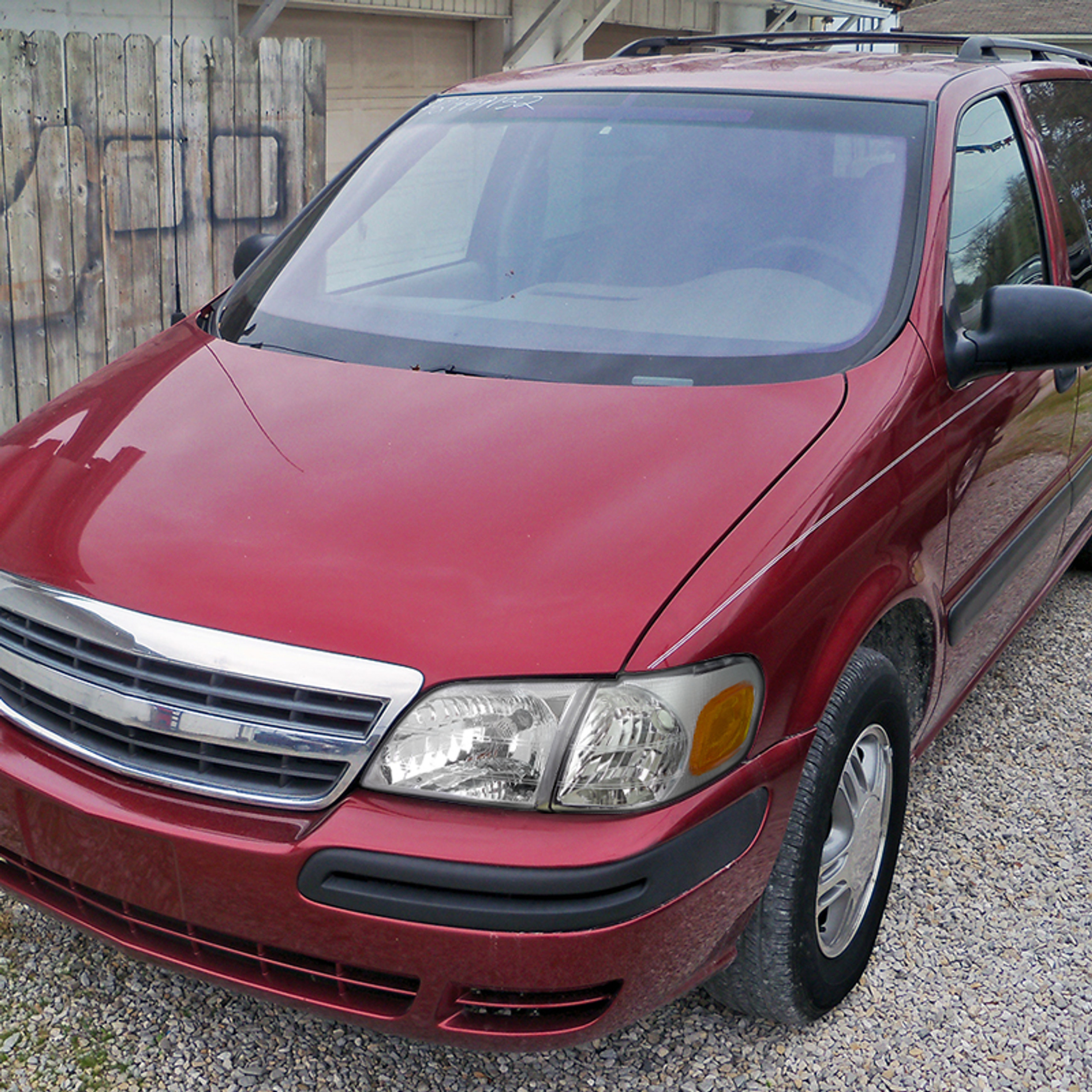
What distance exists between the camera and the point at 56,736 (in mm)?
2064

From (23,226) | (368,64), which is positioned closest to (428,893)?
(23,226)

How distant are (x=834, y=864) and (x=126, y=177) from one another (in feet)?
15.3

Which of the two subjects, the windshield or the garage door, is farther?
the garage door

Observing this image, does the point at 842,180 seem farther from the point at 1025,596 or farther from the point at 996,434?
the point at 1025,596

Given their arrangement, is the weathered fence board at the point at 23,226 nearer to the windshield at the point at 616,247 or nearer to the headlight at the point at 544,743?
the windshield at the point at 616,247

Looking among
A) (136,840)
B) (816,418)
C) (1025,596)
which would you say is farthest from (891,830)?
(136,840)

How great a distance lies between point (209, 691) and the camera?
1.90 metres

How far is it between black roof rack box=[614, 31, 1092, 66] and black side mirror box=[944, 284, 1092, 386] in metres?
1.33

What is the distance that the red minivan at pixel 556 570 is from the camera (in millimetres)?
1850

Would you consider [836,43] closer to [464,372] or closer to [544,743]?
[464,372]

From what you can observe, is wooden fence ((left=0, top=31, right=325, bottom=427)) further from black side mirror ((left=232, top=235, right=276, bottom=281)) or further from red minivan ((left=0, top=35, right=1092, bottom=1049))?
red minivan ((left=0, top=35, right=1092, bottom=1049))

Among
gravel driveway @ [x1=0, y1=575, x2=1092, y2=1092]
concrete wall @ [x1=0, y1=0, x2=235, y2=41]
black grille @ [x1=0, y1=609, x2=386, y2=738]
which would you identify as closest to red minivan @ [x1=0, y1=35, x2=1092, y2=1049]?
black grille @ [x1=0, y1=609, x2=386, y2=738]

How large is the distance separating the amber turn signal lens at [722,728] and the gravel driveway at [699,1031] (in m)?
0.79

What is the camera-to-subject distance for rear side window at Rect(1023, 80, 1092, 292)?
3545mm
